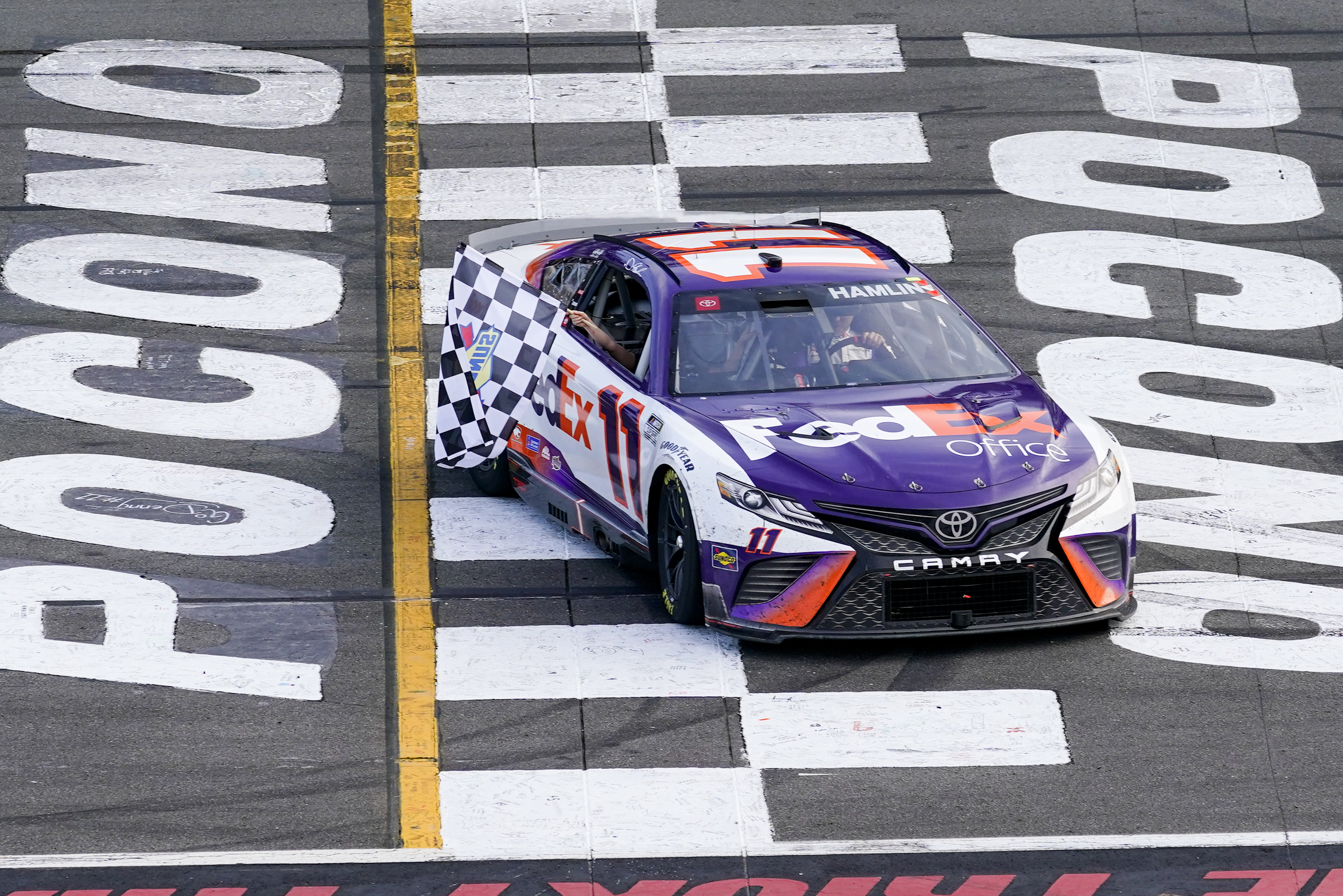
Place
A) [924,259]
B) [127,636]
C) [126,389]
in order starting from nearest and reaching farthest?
[127,636], [126,389], [924,259]

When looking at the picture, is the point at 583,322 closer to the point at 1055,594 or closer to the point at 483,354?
the point at 483,354

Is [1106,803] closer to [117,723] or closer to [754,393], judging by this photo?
[754,393]

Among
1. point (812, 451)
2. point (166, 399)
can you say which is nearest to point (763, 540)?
point (812, 451)

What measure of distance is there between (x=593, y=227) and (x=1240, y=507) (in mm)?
3620

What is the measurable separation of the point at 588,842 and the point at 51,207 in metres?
8.37

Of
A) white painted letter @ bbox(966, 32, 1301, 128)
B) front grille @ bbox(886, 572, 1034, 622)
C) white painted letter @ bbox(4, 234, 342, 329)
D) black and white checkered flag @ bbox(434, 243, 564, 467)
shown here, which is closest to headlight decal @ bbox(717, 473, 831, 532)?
front grille @ bbox(886, 572, 1034, 622)

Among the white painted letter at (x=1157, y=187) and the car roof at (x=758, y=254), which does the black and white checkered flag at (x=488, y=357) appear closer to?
the car roof at (x=758, y=254)

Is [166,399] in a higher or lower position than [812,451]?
lower

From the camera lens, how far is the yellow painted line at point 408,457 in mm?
7184

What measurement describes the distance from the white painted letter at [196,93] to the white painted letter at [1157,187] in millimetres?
4919

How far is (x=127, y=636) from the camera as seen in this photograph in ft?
27.4

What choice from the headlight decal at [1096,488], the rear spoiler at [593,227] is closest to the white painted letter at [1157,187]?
the rear spoiler at [593,227]

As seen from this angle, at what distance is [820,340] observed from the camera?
8977 millimetres

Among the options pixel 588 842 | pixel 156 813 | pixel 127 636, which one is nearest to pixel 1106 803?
pixel 588 842
